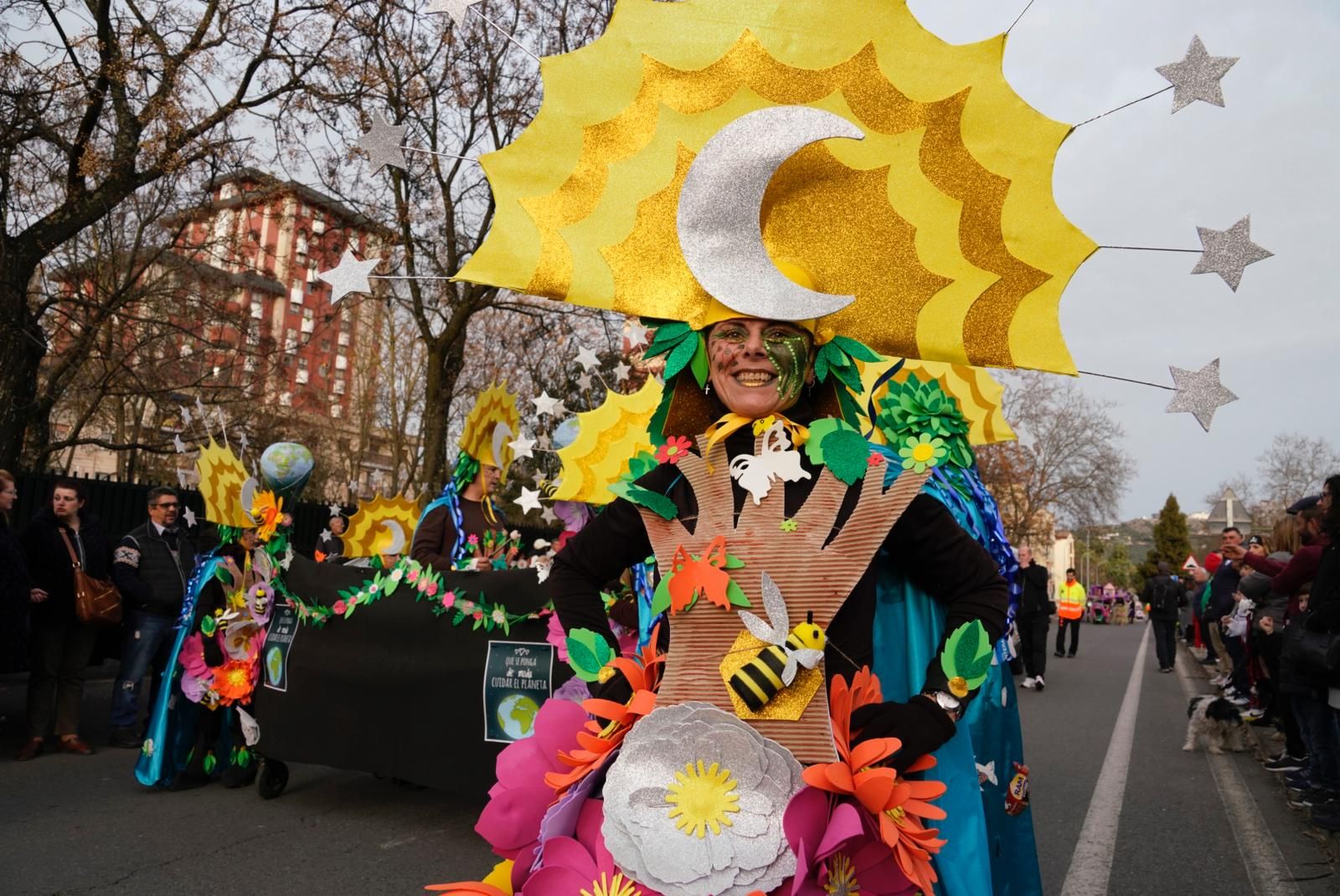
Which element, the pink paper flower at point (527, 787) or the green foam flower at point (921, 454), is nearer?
the pink paper flower at point (527, 787)

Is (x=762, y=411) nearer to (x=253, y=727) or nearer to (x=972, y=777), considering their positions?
(x=972, y=777)

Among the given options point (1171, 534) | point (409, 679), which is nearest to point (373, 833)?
point (409, 679)

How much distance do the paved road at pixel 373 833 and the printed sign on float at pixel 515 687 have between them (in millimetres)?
586

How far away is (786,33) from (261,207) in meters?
14.6

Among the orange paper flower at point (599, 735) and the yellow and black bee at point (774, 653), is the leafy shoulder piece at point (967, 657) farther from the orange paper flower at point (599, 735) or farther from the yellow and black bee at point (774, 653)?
the orange paper flower at point (599, 735)

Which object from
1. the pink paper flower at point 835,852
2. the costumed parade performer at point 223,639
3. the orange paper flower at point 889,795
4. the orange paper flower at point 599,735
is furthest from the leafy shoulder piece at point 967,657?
the costumed parade performer at point 223,639

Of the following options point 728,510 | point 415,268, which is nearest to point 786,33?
point 728,510

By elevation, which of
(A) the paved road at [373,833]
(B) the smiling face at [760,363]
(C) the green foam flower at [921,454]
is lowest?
(A) the paved road at [373,833]

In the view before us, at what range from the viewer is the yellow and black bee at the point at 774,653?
1.94 m

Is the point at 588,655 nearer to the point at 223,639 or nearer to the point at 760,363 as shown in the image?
the point at 760,363

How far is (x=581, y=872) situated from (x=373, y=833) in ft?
12.9

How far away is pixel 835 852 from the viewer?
1812 millimetres

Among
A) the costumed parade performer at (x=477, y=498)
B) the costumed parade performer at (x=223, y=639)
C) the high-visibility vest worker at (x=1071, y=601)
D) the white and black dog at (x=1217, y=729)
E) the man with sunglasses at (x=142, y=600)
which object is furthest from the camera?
the high-visibility vest worker at (x=1071, y=601)

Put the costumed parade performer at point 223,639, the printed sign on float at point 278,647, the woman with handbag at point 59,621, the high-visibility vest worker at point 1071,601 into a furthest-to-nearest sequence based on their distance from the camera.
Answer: the high-visibility vest worker at point 1071,601
the woman with handbag at point 59,621
the costumed parade performer at point 223,639
the printed sign on float at point 278,647
